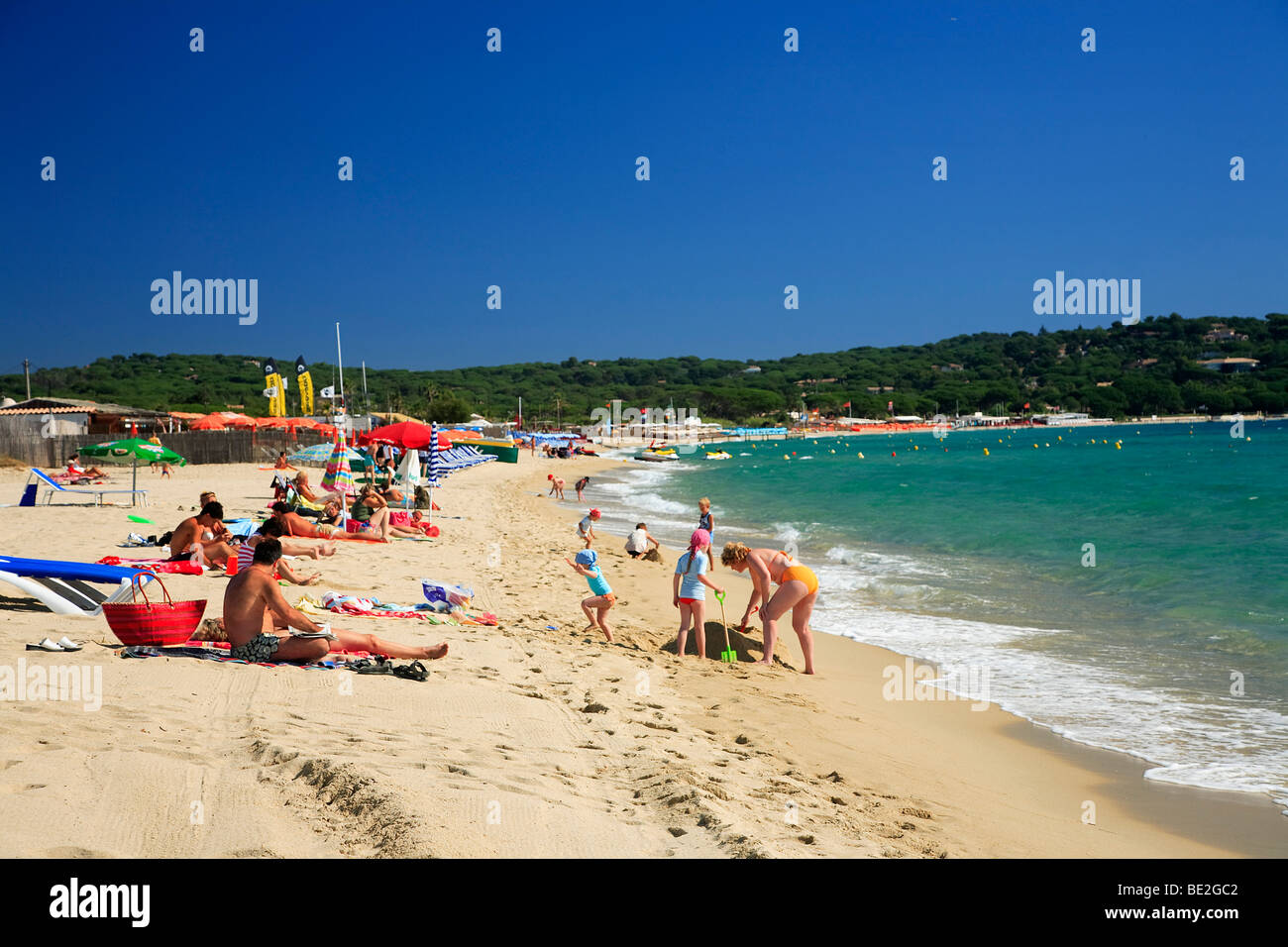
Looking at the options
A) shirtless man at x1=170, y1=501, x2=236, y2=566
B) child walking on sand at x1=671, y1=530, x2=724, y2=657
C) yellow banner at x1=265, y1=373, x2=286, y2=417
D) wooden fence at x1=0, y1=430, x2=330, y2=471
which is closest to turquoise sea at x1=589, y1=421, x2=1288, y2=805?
child walking on sand at x1=671, y1=530, x2=724, y2=657

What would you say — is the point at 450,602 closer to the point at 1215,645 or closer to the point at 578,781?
the point at 578,781

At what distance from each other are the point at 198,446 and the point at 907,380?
16534 cm

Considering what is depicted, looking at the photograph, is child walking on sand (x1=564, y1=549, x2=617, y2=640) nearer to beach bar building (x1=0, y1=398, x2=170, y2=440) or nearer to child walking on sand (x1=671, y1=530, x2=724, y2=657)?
child walking on sand (x1=671, y1=530, x2=724, y2=657)

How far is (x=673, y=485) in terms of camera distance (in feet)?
128

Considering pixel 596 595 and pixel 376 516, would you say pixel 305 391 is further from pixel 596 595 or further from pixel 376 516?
pixel 596 595

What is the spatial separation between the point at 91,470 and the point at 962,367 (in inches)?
7435

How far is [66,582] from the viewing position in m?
6.57

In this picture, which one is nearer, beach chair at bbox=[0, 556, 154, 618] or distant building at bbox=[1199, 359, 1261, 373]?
beach chair at bbox=[0, 556, 154, 618]

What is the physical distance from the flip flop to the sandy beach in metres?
0.11

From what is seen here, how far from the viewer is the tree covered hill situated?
122 metres

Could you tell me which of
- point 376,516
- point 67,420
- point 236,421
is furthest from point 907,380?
point 376,516
